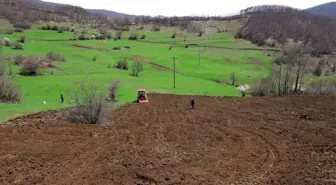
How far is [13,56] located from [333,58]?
116 metres

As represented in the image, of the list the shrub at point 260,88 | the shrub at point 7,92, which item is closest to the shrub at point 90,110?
the shrub at point 7,92

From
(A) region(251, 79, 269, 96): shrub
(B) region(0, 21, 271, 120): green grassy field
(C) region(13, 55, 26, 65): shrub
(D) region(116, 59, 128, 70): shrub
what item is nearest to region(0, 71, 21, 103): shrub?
(B) region(0, 21, 271, 120): green grassy field

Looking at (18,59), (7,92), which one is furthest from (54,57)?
(7,92)

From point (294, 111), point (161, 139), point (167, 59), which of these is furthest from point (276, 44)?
point (161, 139)

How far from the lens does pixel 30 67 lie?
66375 millimetres

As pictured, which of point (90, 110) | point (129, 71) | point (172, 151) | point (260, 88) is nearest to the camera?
point (172, 151)

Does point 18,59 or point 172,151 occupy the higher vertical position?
point 172,151

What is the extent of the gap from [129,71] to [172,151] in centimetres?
6413

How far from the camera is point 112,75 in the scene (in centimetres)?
7300

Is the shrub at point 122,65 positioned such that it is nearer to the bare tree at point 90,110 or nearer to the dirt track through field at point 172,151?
the dirt track through field at point 172,151

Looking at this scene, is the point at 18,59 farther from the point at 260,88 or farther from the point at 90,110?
the point at 90,110

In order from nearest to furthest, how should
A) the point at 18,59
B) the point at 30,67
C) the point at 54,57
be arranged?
the point at 30,67 → the point at 18,59 → the point at 54,57

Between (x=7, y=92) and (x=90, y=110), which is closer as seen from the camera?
(x=90, y=110)

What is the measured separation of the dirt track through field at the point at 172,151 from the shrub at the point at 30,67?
3685cm
